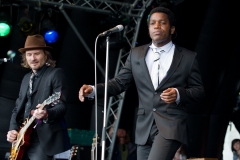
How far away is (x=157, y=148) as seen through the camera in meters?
4.31

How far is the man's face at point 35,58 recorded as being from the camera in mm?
5844

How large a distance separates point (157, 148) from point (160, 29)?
3.18 feet

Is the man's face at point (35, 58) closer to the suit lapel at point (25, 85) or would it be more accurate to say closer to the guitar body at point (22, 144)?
the suit lapel at point (25, 85)

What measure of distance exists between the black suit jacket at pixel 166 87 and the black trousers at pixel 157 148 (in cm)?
4

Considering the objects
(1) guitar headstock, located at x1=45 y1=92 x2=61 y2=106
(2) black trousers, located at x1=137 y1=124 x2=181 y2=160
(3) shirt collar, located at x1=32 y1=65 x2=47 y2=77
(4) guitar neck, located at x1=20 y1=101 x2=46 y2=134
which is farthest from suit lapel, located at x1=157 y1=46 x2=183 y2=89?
(3) shirt collar, located at x1=32 y1=65 x2=47 y2=77

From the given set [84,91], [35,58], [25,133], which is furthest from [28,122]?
[84,91]

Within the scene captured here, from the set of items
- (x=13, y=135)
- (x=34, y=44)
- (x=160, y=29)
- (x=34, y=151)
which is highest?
(x=160, y=29)

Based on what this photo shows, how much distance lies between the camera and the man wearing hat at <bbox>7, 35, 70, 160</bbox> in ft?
18.0

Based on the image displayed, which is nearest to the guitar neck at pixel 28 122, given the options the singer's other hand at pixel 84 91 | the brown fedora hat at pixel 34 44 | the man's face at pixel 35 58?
the man's face at pixel 35 58

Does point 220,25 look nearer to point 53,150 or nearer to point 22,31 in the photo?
point 22,31

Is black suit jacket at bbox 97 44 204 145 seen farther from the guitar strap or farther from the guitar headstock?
the guitar strap

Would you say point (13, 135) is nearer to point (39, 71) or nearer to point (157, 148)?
point (39, 71)

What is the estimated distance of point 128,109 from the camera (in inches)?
507

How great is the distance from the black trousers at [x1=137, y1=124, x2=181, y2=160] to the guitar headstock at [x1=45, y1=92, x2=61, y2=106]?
1.20 m
